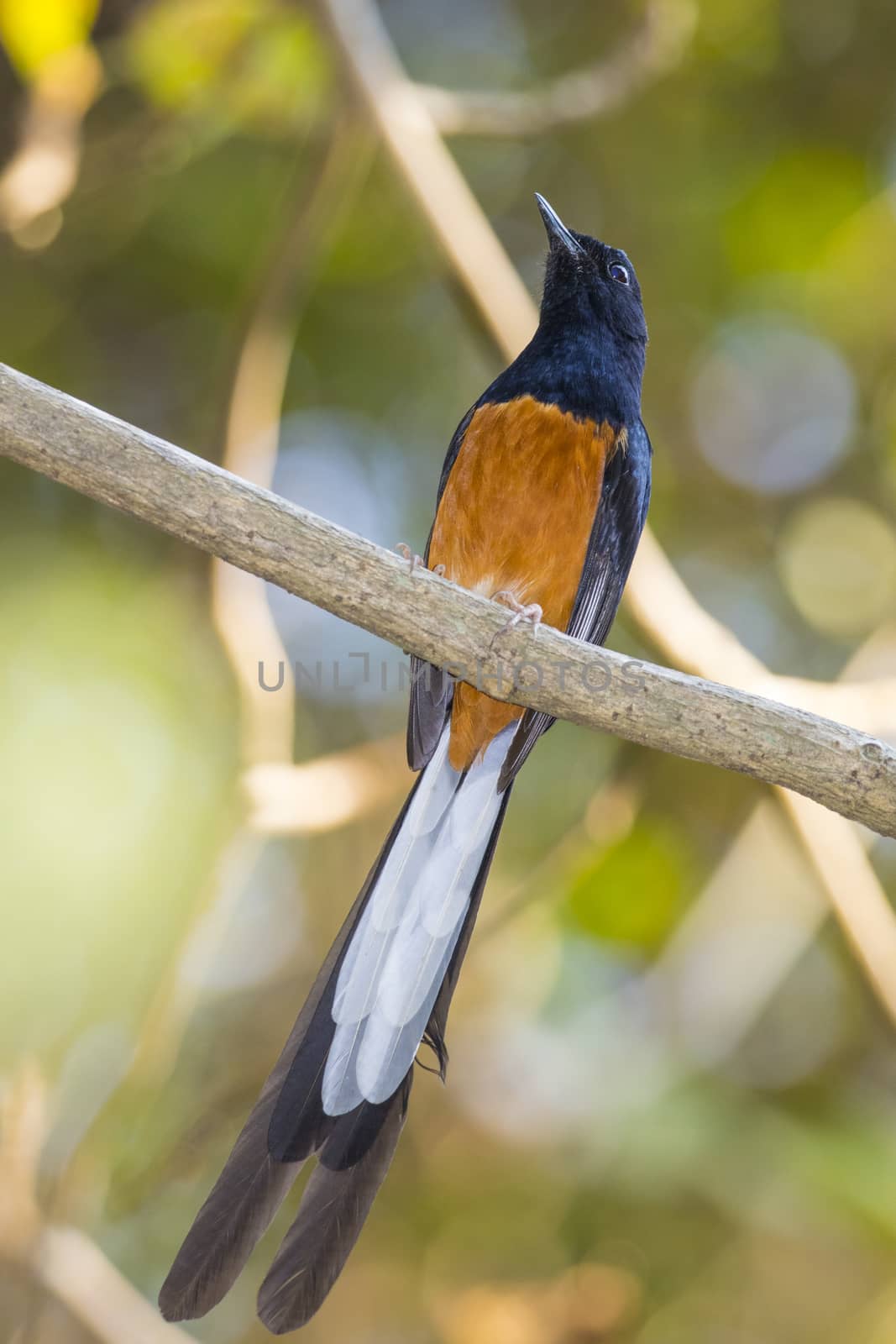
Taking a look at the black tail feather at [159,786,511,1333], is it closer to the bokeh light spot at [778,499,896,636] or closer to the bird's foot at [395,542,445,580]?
the bird's foot at [395,542,445,580]

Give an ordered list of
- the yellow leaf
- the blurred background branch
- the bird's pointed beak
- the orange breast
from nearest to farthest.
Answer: the orange breast
the yellow leaf
the blurred background branch
the bird's pointed beak

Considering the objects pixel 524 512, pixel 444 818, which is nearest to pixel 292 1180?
pixel 444 818

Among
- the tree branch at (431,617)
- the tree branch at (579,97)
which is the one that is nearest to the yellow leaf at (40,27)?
the tree branch at (579,97)

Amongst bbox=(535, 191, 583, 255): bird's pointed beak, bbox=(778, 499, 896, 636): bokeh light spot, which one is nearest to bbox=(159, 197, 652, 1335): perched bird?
bbox=(535, 191, 583, 255): bird's pointed beak

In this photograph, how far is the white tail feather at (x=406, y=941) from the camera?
2943 mm

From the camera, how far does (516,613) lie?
2.65m

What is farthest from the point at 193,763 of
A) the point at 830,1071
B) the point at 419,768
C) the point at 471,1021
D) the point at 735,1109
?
the point at 830,1071

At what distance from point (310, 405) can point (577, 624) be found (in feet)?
10.1

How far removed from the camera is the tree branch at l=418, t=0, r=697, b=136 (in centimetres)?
440

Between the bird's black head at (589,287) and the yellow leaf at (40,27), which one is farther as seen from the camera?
the bird's black head at (589,287)

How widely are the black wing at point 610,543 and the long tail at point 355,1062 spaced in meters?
0.40

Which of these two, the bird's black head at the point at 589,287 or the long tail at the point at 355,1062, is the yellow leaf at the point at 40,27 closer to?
the bird's black head at the point at 589,287

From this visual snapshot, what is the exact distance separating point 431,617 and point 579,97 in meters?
2.96

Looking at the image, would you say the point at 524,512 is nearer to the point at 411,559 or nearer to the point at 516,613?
the point at 411,559
